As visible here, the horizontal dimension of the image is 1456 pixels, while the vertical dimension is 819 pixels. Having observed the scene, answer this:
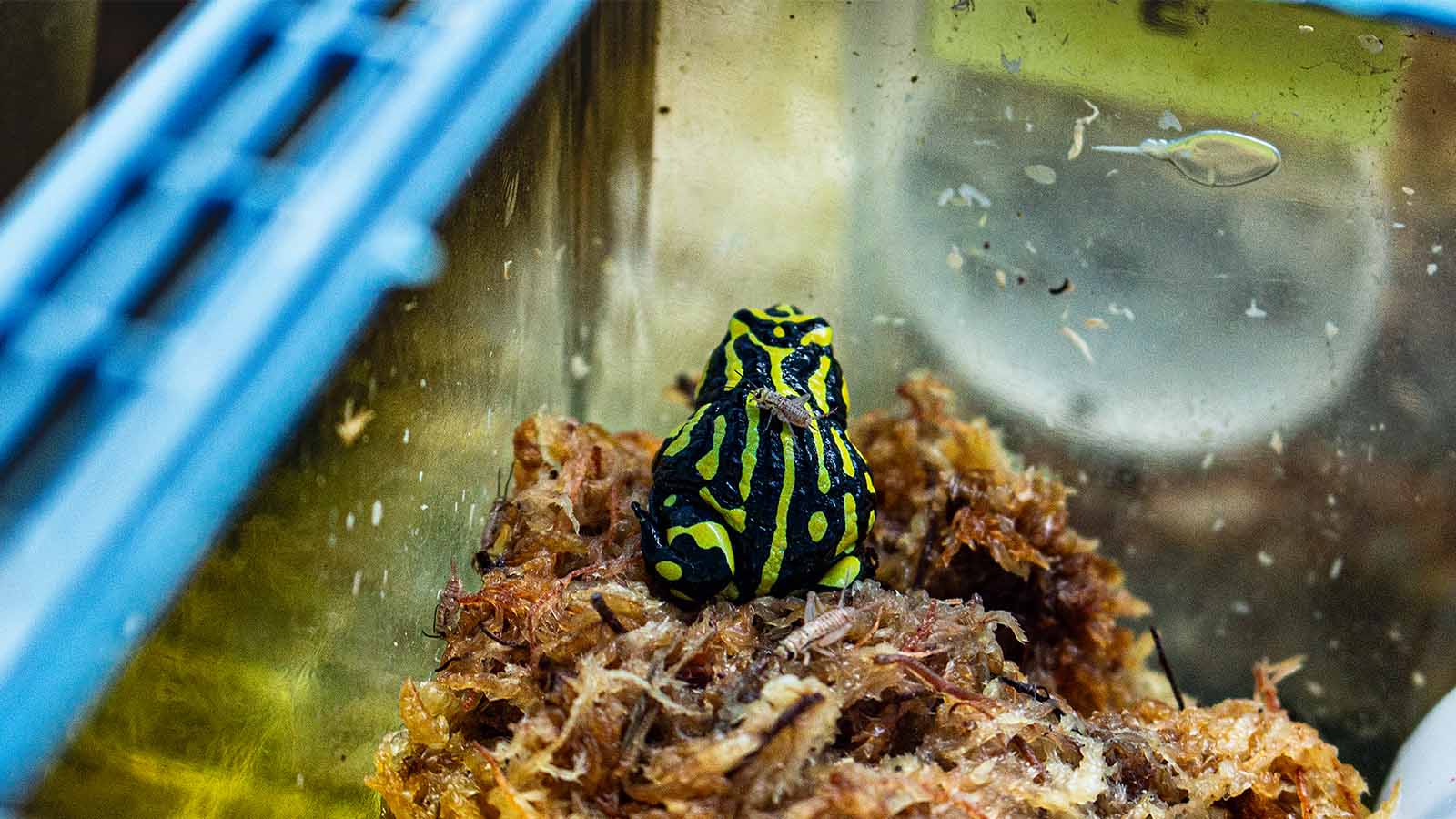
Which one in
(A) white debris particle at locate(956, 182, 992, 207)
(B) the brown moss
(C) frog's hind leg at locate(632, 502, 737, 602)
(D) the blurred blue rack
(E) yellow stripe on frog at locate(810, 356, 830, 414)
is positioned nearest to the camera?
(D) the blurred blue rack

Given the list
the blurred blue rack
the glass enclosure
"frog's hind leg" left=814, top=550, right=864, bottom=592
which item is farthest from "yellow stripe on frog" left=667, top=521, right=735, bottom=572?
the blurred blue rack

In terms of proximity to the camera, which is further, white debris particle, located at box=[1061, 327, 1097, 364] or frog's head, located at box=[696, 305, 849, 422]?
white debris particle, located at box=[1061, 327, 1097, 364]

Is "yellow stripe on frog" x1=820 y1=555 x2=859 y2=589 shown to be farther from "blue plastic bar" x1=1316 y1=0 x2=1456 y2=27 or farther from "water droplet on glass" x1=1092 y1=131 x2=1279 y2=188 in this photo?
"blue plastic bar" x1=1316 y1=0 x2=1456 y2=27

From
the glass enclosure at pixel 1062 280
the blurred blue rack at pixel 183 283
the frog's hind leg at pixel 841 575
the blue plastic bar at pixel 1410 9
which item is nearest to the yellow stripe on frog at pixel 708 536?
the frog's hind leg at pixel 841 575

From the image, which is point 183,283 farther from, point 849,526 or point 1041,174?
point 1041,174

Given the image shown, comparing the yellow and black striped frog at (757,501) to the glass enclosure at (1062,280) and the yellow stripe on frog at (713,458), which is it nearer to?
the yellow stripe on frog at (713,458)

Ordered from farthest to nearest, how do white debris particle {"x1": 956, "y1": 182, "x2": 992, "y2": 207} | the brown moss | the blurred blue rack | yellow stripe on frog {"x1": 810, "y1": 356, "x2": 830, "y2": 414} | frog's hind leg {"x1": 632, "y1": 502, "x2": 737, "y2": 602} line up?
white debris particle {"x1": 956, "y1": 182, "x2": 992, "y2": 207} → yellow stripe on frog {"x1": 810, "y1": 356, "x2": 830, "y2": 414} → frog's hind leg {"x1": 632, "y1": 502, "x2": 737, "y2": 602} → the brown moss → the blurred blue rack

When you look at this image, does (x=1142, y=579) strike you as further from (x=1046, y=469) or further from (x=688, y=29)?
(x=688, y=29)

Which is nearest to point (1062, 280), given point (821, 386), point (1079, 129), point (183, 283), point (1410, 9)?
point (1079, 129)
